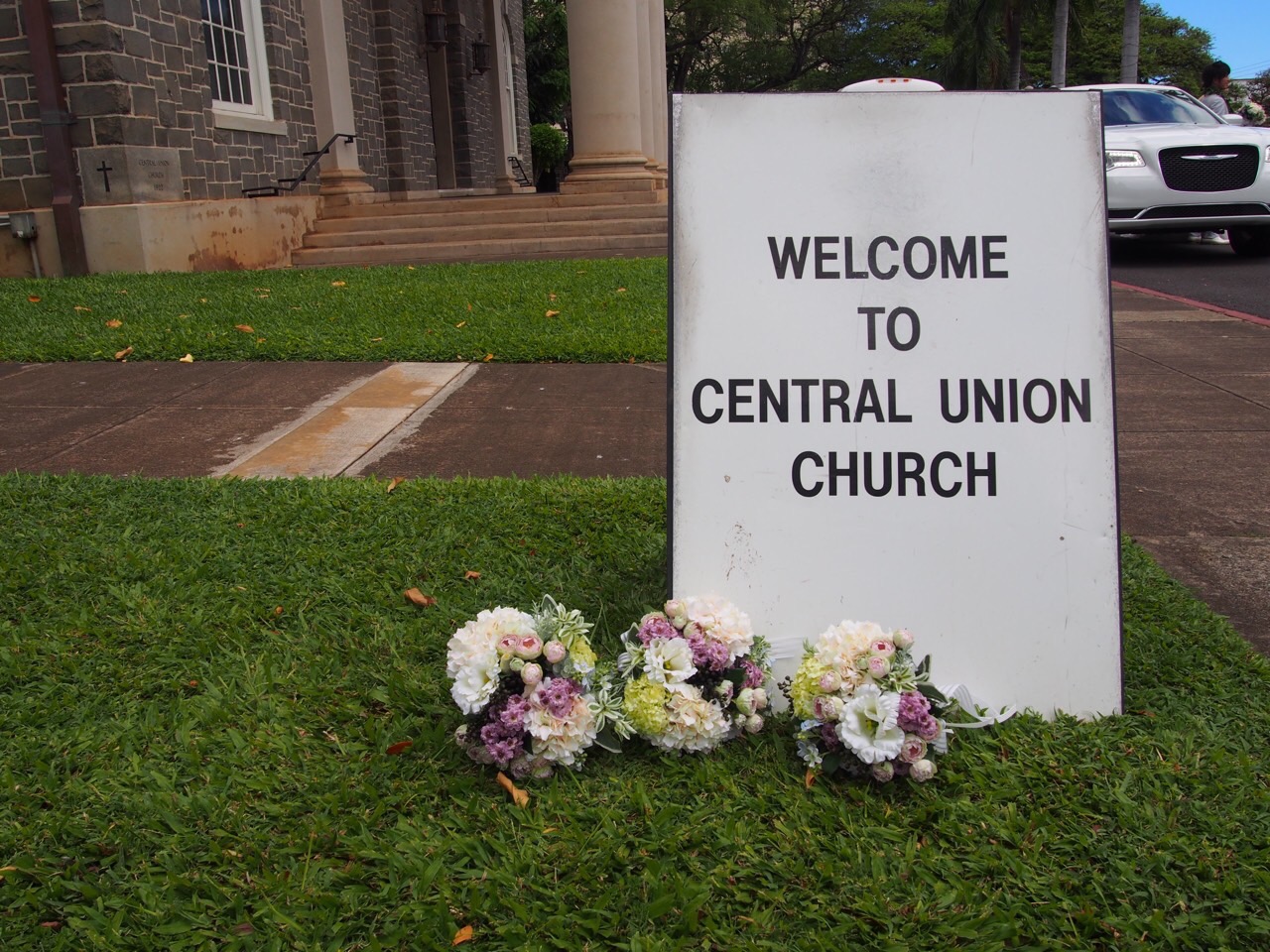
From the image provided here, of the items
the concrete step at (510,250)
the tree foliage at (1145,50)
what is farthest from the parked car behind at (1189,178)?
the tree foliage at (1145,50)

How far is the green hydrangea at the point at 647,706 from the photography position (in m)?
2.48

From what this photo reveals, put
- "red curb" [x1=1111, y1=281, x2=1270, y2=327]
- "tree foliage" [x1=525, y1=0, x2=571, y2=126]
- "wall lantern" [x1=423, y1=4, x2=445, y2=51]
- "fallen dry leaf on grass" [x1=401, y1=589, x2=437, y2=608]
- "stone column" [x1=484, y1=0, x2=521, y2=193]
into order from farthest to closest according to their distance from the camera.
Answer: "tree foliage" [x1=525, y1=0, x2=571, y2=126] < "stone column" [x1=484, y1=0, x2=521, y2=193] < "wall lantern" [x1=423, y1=4, x2=445, y2=51] < "red curb" [x1=1111, y1=281, x2=1270, y2=327] < "fallen dry leaf on grass" [x1=401, y1=589, x2=437, y2=608]

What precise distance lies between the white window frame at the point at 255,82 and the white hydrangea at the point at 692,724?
12.2 metres

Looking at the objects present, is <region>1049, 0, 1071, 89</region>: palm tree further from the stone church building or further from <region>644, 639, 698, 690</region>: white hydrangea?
<region>644, 639, 698, 690</region>: white hydrangea

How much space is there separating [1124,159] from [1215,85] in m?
4.37

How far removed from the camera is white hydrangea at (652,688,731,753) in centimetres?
248

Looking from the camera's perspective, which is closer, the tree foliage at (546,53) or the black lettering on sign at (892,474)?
the black lettering on sign at (892,474)

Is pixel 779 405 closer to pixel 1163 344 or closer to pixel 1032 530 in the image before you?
pixel 1032 530

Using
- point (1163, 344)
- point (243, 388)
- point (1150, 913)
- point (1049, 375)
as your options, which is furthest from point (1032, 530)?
point (1163, 344)

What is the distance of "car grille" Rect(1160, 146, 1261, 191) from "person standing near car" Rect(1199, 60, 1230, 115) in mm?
2550

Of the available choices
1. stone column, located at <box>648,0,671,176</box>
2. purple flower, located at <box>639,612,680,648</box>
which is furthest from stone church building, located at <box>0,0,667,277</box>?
purple flower, located at <box>639,612,680,648</box>

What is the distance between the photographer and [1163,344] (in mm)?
7527

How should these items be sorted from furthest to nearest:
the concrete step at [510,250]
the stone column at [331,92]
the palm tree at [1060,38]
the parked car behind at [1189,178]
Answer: the palm tree at [1060,38] < the stone column at [331,92] < the concrete step at [510,250] < the parked car behind at [1189,178]

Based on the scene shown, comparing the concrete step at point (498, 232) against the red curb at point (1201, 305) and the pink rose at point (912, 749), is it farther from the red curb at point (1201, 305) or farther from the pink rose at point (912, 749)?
the pink rose at point (912, 749)
